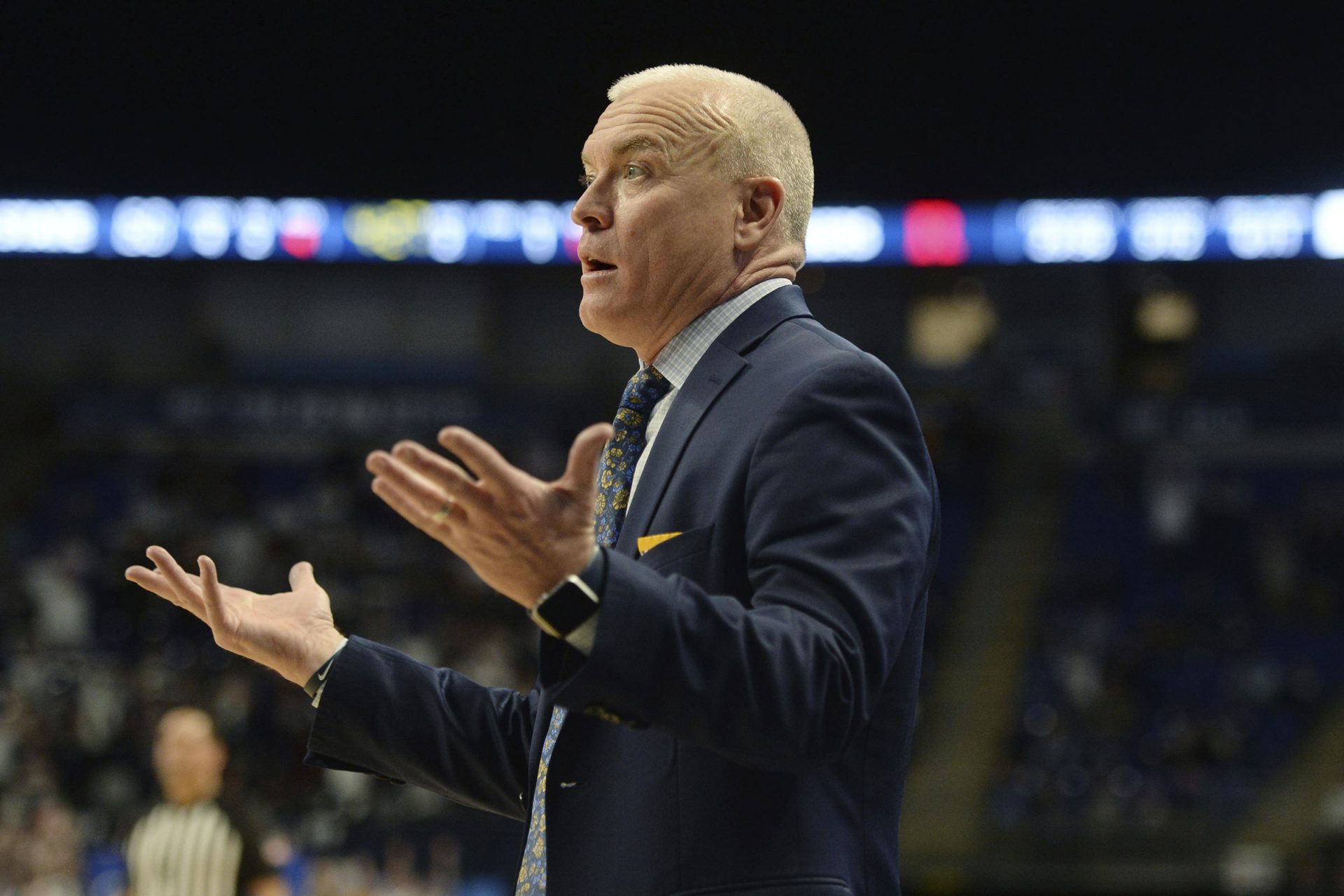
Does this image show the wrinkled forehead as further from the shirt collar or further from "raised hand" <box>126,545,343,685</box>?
"raised hand" <box>126,545,343,685</box>

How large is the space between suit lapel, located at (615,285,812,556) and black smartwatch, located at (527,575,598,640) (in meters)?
0.35

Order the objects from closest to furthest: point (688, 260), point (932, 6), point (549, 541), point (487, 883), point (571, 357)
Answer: point (549, 541) < point (688, 260) < point (487, 883) < point (932, 6) < point (571, 357)

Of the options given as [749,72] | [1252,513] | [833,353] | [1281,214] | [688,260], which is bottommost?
[1252,513]

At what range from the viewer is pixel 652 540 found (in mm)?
1678

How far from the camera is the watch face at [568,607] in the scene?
137cm

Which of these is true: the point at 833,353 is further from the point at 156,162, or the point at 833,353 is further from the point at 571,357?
the point at 571,357

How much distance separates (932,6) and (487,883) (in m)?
8.33

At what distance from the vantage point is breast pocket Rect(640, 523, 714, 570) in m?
1.64

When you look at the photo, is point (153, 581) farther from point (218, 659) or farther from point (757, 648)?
point (218, 659)

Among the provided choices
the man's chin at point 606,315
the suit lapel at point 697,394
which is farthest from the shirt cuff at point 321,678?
the man's chin at point 606,315

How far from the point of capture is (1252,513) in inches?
624

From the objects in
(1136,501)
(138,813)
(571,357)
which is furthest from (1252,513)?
(138,813)

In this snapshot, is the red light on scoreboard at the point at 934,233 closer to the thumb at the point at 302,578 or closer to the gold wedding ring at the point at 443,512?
the thumb at the point at 302,578

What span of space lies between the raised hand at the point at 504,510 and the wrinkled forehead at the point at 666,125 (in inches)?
26.1
